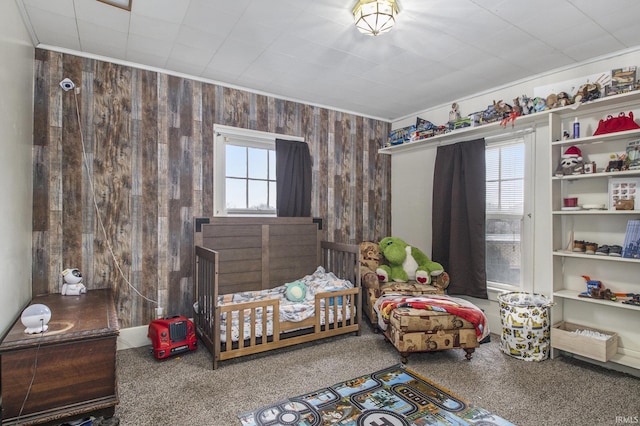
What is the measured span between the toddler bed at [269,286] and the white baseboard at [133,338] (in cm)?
44

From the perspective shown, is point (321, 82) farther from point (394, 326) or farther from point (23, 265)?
point (23, 265)

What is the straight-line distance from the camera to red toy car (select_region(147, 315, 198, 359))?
8.74 ft

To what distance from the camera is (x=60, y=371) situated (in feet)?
5.82

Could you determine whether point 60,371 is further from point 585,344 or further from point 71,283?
point 585,344

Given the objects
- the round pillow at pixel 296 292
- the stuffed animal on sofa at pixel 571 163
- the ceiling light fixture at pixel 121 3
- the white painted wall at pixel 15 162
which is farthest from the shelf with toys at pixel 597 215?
the white painted wall at pixel 15 162

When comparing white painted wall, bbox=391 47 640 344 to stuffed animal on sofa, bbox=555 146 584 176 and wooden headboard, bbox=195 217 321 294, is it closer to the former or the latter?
stuffed animal on sofa, bbox=555 146 584 176

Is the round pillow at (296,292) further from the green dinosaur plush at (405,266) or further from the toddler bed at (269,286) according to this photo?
the green dinosaur plush at (405,266)

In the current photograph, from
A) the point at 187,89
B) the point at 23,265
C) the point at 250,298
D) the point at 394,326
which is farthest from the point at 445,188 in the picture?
the point at 23,265

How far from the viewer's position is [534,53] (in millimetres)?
2689

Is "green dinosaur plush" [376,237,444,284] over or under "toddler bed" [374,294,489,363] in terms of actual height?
over

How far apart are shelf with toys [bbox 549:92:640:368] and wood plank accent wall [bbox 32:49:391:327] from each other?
2.78 m

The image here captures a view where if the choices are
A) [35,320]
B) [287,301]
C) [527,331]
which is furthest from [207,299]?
[527,331]

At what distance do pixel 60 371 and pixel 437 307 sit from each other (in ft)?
8.24

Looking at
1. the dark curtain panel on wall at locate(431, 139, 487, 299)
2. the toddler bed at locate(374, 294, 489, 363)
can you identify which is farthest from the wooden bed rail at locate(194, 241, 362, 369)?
the dark curtain panel on wall at locate(431, 139, 487, 299)
